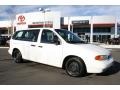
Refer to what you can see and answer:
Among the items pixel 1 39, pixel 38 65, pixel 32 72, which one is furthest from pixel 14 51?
pixel 1 39

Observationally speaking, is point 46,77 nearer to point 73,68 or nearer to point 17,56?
point 73,68

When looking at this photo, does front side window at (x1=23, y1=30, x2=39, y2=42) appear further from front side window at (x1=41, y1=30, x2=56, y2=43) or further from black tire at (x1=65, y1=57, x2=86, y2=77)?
black tire at (x1=65, y1=57, x2=86, y2=77)

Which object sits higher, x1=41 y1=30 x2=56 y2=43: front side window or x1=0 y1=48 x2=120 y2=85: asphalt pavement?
x1=41 y1=30 x2=56 y2=43: front side window

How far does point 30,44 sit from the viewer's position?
33.0ft

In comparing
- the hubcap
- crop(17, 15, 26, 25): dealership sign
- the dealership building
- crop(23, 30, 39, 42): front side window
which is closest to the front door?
crop(23, 30, 39, 42): front side window

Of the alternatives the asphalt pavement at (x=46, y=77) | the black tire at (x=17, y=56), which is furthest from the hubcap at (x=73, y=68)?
Result: the black tire at (x=17, y=56)

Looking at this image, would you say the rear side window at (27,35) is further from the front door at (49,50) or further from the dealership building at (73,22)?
the dealership building at (73,22)

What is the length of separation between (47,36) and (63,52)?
1165 millimetres

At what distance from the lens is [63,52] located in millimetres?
8773

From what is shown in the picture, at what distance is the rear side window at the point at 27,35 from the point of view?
33.1 feet

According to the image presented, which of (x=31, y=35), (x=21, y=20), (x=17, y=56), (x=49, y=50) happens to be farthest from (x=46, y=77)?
(x=21, y=20)

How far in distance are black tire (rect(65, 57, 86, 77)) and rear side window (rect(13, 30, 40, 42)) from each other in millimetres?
2042

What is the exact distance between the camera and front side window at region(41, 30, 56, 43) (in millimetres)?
9355
